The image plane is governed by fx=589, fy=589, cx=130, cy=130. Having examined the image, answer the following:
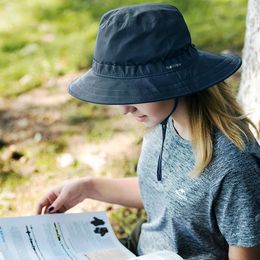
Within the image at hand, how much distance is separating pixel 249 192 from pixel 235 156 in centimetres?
9

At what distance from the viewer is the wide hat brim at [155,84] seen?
1.21 meters

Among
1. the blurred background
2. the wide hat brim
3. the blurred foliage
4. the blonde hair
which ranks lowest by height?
the blurred foliage

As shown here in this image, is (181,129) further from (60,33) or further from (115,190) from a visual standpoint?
(60,33)

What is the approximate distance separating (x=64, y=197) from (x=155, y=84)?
0.60 metres

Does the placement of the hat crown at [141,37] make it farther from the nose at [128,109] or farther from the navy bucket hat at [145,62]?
the nose at [128,109]

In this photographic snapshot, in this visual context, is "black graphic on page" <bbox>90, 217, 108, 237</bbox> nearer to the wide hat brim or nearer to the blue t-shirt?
the blue t-shirt

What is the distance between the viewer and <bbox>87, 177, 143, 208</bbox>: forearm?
5.76 feet

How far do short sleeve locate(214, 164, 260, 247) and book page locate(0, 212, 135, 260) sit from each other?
34 cm

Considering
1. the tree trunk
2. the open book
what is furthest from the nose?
the tree trunk

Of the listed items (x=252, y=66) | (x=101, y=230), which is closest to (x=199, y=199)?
(x=101, y=230)

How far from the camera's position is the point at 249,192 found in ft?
4.32

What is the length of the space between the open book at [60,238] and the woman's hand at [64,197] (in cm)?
5

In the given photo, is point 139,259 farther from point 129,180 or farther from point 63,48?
point 63,48

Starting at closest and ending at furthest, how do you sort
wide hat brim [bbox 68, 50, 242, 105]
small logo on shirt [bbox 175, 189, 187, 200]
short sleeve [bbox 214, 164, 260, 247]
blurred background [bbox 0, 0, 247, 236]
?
wide hat brim [bbox 68, 50, 242, 105], short sleeve [bbox 214, 164, 260, 247], small logo on shirt [bbox 175, 189, 187, 200], blurred background [bbox 0, 0, 247, 236]
